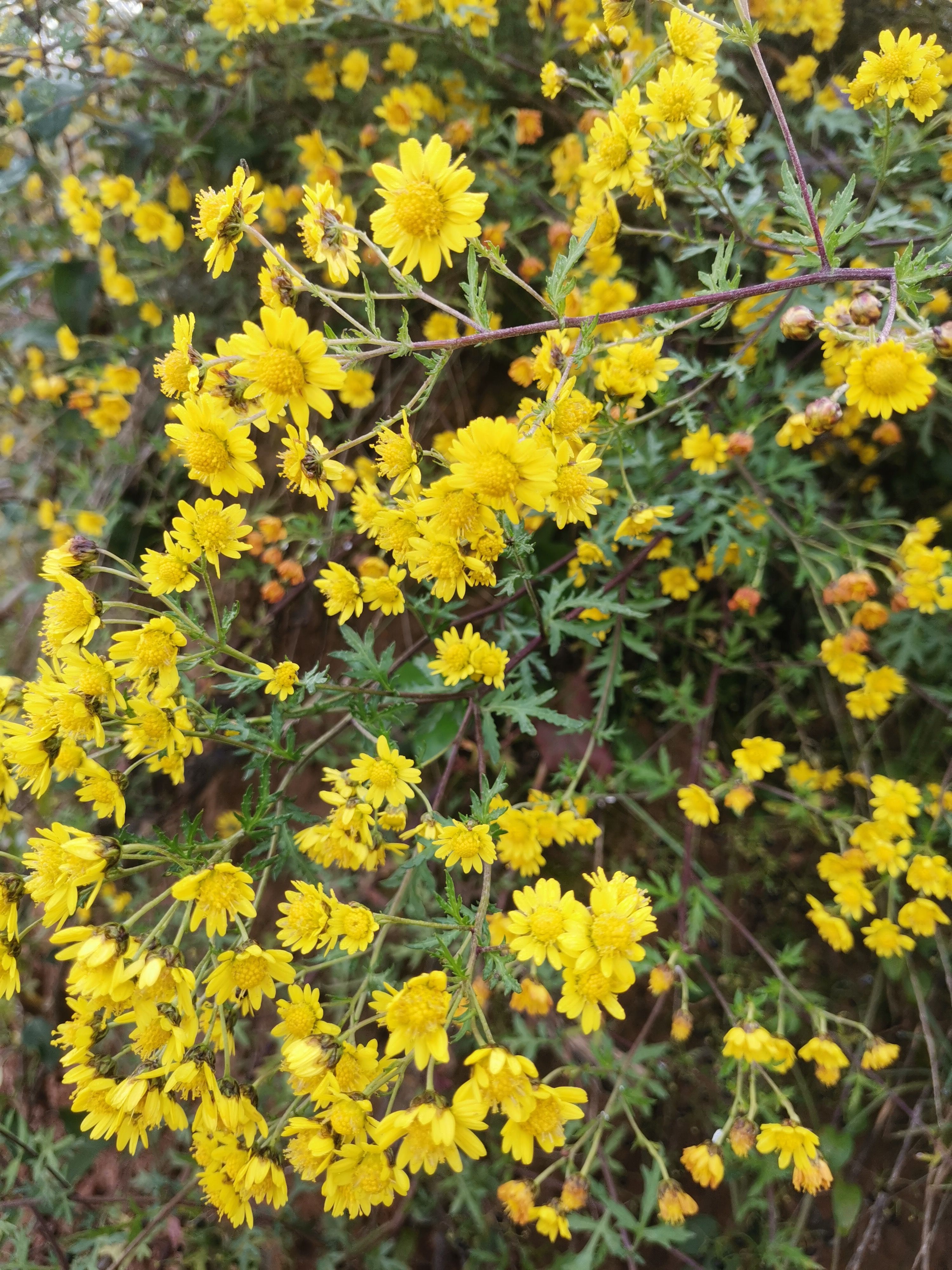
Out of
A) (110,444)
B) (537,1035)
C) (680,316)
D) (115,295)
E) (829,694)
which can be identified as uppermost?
(680,316)

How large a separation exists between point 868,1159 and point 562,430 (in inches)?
105

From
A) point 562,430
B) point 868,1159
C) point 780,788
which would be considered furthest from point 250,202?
point 868,1159

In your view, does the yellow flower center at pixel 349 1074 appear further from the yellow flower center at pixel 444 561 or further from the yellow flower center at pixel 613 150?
the yellow flower center at pixel 613 150

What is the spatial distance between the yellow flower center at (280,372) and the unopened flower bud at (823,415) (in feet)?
3.18

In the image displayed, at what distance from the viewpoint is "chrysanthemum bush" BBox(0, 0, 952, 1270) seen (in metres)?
1.44

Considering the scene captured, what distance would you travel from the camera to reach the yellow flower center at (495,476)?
134 centimetres

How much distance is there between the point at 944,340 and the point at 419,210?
3.17ft

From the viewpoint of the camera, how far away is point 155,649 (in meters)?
1.56

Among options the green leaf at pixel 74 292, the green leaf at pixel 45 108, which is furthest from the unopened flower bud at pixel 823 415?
the green leaf at pixel 74 292

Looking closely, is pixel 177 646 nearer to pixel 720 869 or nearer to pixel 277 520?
pixel 277 520

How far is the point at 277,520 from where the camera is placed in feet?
8.02

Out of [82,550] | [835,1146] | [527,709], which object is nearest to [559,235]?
[527,709]

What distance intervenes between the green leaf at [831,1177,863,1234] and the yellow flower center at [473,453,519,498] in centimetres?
253

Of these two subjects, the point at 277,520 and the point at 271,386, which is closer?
the point at 271,386
